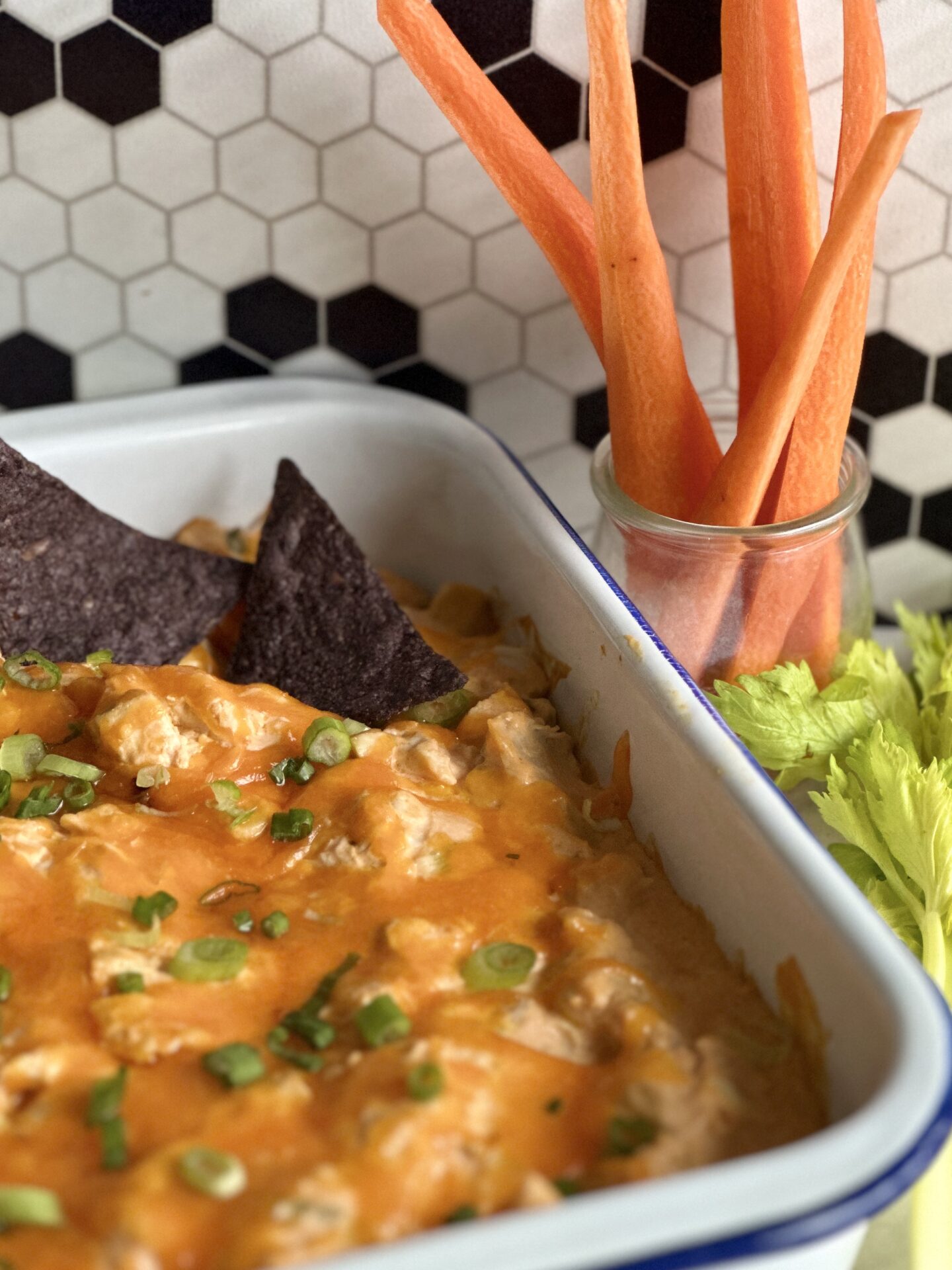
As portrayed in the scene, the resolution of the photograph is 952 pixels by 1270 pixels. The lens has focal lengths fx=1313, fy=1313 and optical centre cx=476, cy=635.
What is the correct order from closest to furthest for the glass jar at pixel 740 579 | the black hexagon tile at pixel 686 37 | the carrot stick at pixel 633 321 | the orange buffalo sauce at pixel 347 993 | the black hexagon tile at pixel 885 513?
the orange buffalo sauce at pixel 347 993 < the carrot stick at pixel 633 321 < the glass jar at pixel 740 579 < the black hexagon tile at pixel 686 37 < the black hexagon tile at pixel 885 513

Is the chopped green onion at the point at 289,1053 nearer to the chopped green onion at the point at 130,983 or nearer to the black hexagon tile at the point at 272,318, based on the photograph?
the chopped green onion at the point at 130,983

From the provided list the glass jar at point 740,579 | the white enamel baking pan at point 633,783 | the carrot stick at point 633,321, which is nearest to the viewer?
the white enamel baking pan at point 633,783

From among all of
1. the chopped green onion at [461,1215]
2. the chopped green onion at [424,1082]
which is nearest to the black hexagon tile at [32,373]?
the chopped green onion at [424,1082]

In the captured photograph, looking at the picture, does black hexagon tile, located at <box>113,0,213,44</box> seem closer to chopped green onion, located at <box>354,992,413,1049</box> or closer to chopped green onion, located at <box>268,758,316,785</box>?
chopped green onion, located at <box>268,758,316,785</box>

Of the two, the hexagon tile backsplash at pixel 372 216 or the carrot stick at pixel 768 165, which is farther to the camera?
the hexagon tile backsplash at pixel 372 216

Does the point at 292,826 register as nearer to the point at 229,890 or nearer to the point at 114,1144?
the point at 229,890

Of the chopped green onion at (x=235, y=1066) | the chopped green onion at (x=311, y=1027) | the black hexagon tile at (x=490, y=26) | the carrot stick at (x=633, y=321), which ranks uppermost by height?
the black hexagon tile at (x=490, y=26)
